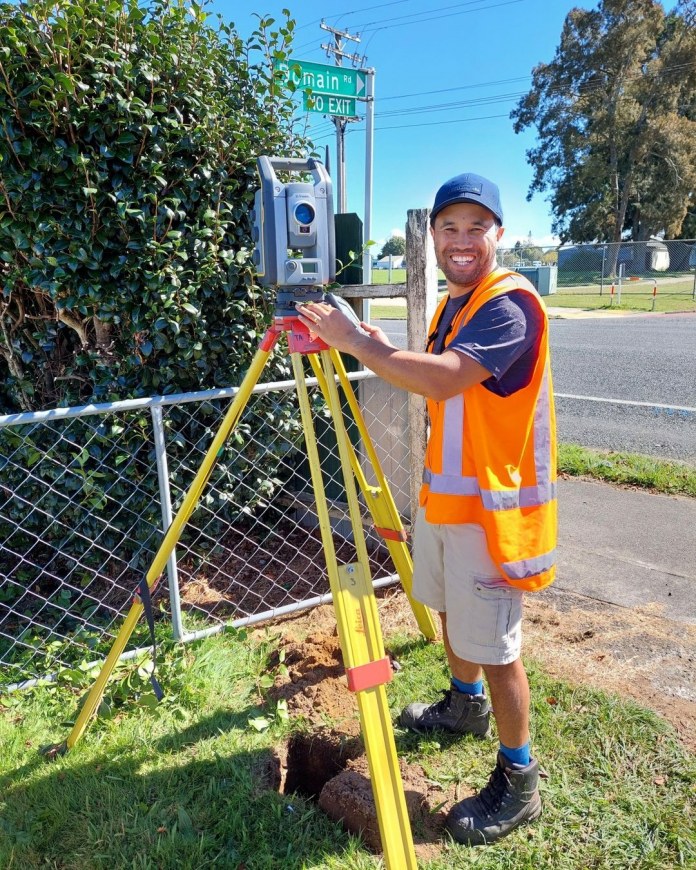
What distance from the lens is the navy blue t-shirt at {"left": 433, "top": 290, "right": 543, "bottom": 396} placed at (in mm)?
1803

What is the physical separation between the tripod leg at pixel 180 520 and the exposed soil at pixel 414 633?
76 cm

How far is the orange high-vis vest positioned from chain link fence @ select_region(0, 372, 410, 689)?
1239mm

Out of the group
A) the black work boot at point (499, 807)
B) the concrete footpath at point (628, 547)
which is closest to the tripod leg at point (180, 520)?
the black work boot at point (499, 807)

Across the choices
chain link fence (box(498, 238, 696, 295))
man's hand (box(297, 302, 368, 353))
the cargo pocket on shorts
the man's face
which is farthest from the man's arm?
chain link fence (box(498, 238, 696, 295))

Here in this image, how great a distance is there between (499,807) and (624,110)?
139 ft

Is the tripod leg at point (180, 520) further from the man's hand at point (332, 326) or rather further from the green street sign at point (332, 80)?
the green street sign at point (332, 80)

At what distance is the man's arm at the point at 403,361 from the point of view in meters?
1.79

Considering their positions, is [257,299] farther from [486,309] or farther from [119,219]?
[486,309]

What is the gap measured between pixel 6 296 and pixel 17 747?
2.03 metres

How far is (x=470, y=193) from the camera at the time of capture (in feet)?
6.40

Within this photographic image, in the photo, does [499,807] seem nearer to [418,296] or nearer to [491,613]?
[491,613]

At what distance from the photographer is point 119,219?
114 inches

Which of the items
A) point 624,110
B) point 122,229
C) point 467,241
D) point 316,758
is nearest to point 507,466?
point 467,241

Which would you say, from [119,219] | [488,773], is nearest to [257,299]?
[119,219]
